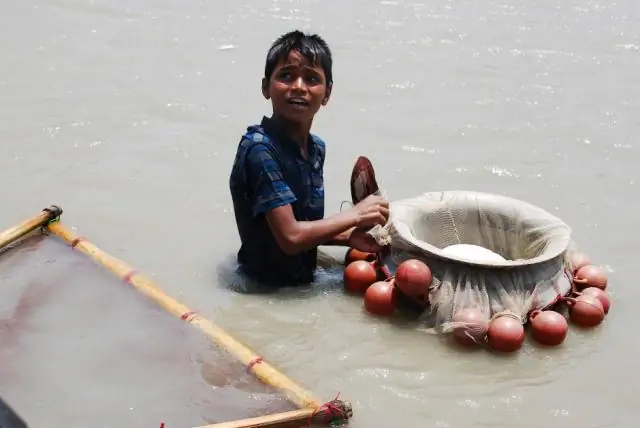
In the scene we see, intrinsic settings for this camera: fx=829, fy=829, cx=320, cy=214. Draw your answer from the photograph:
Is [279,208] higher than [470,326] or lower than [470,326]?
higher

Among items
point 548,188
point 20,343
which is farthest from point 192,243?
point 548,188

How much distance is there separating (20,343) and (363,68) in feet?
15.0

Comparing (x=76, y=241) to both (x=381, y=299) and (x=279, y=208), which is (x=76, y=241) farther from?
(x=381, y=299)

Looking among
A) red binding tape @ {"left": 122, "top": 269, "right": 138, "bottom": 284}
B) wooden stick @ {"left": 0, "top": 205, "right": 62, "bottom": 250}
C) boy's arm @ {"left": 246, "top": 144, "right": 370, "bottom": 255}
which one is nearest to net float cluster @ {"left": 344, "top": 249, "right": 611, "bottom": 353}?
boy's arm @ {"left": 246, "top": 144, "right": 370, "bottom": 255}

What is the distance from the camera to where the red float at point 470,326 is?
3553 millimetres

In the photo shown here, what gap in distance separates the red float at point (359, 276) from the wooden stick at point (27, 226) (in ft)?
5.05

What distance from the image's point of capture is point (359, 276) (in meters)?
3.96

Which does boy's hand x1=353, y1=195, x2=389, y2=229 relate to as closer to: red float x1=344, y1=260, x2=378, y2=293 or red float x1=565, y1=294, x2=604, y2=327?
red float x1=344, y1=260, x2=378, y2=293

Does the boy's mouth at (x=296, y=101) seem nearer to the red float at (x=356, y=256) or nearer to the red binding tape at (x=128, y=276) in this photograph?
the red float at (x=356, y=256)

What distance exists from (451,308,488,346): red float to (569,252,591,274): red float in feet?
2.42

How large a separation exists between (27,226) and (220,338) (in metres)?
1.41

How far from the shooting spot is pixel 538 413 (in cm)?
325

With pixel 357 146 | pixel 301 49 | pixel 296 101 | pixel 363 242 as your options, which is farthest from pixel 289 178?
pixel 357 146

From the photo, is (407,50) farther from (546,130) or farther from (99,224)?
(99,224)
